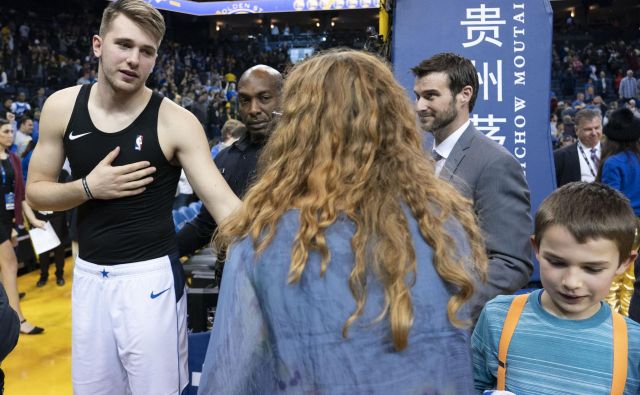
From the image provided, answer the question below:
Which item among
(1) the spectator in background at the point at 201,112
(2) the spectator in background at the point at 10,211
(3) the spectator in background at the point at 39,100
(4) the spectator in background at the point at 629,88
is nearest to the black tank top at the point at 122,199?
(2) the spectator in background at the point at 10,211

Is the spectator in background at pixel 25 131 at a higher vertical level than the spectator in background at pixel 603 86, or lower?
lower

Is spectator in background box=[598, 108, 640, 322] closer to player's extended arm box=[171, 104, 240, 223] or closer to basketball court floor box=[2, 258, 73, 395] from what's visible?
player's extended arm box=[171, 104, 240, 223]

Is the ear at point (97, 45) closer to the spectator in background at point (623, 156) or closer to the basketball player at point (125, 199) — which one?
the basketball player at point (125, 199)

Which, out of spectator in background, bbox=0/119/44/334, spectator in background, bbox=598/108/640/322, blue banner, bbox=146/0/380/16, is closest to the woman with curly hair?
spectator in background, bbox=598/108/640/322

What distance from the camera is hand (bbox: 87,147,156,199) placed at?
5.92 ft

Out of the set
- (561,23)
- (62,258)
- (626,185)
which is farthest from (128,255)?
(561,23)

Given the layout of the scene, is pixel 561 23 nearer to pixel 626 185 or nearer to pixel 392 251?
pixel 626 185

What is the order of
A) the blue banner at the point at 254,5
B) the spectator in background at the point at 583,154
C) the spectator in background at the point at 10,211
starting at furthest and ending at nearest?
the blue banner at the point at 254,5 → the spectator in background at the point at 583,154 → the spectator in background at the point at 10,211

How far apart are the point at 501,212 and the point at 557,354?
72 centimetres

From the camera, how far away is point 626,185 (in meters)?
3.80

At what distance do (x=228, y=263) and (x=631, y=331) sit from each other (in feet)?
2.97

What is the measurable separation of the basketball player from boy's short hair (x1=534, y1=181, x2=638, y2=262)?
933mm

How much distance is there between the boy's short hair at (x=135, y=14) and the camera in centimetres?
189

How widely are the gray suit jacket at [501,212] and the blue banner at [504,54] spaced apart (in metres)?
1.33
